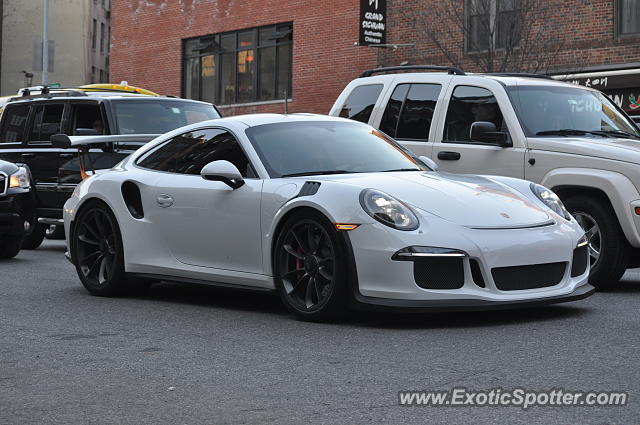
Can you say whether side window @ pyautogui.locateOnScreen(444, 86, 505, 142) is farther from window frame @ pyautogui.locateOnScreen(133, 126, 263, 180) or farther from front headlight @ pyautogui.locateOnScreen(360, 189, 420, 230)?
front headlight @ pyautogui.locateOnScreen(360, 189, 420, 230)

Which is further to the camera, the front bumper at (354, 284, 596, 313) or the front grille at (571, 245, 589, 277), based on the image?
the front grille at (571, 245, 589, 277)

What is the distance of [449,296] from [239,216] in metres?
1.66

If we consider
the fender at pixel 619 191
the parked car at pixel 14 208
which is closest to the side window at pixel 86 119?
the parked car at pixel 14 208

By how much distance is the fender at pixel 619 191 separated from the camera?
9172 millimetres

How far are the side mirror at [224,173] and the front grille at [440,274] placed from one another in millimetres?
1572

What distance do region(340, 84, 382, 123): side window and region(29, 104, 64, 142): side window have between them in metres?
4.77

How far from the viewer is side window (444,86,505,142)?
10461 millimetres

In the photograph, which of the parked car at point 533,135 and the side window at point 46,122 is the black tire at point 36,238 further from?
the parked car at point 533,135

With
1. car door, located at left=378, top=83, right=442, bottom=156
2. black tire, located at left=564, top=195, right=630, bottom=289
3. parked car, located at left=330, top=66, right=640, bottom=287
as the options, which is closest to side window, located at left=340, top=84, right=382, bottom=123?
parked car, located at left=330, top=66, right=640, bottom=287

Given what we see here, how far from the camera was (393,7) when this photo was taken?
29.1 meters

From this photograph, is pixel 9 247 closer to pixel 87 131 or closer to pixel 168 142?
pixel 87 131

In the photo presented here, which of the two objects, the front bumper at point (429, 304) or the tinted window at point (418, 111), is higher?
the tinted window at point (418, 111)

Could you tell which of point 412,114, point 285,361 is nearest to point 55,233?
point 412,114

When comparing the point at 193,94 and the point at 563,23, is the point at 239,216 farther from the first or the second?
the point at 193,94
